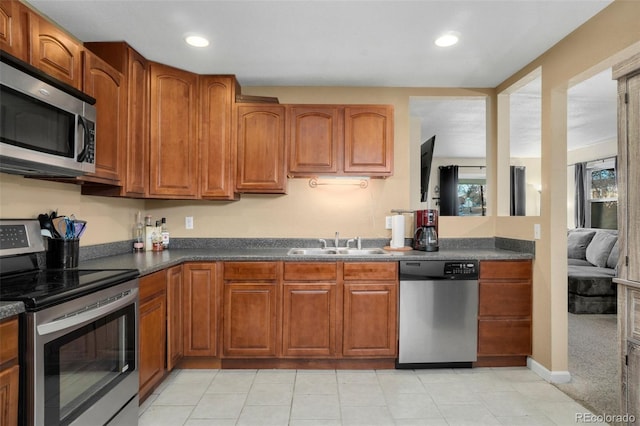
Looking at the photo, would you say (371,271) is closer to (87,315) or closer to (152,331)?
(152,331)

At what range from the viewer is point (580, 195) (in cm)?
615

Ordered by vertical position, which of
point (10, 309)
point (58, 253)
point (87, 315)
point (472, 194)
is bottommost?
point (87, 315)

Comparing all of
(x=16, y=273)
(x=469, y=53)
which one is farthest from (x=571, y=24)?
(x=16, y=273)

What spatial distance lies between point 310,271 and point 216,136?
1.40 m

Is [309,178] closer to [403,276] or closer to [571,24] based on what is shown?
[403,276]

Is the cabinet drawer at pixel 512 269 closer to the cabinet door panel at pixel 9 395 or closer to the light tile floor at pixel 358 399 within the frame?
the light tile floor at pixel 358 399

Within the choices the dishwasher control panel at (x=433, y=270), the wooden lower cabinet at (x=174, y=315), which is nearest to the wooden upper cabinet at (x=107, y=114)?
the wooden lower cabinet at (x=174, y=315)

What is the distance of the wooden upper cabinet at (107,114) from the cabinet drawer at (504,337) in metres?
2.92

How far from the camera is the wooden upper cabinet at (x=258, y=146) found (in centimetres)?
298

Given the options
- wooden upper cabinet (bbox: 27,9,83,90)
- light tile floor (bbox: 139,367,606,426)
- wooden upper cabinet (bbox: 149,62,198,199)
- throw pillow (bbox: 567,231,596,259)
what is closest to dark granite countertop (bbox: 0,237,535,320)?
wooden upper cabinet (bbox: 149,62,198,199)

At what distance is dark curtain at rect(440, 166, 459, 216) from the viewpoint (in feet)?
24.7

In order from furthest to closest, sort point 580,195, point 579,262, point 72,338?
point 580,195 → point 579,262 → point 72,338

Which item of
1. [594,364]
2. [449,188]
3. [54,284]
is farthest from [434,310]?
[449,188]

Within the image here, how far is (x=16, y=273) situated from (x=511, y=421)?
288 centimetres
